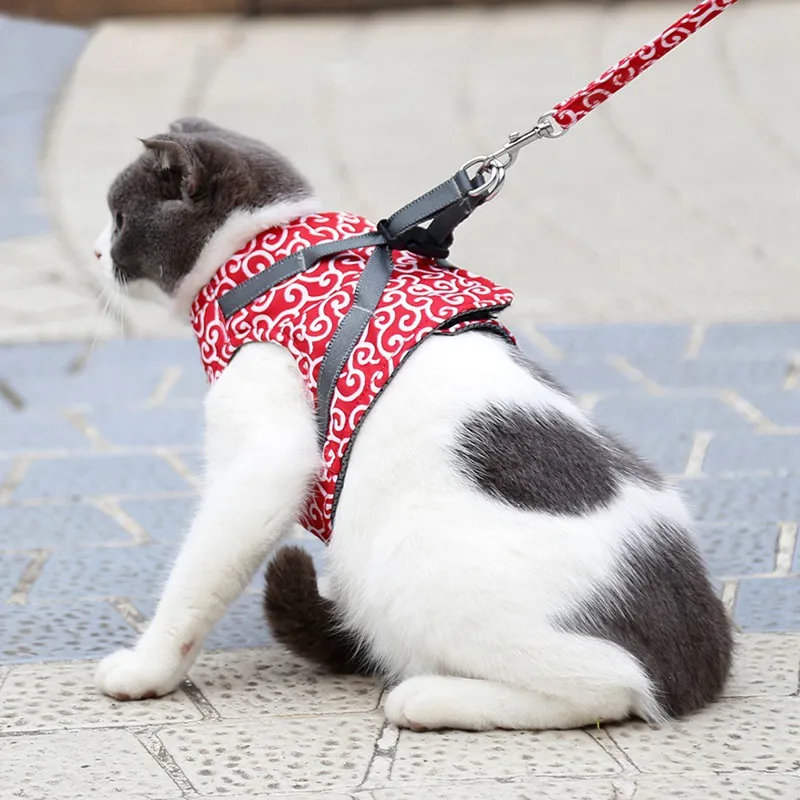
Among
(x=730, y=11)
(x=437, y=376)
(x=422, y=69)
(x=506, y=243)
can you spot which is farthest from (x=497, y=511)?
(x=730, y=11)

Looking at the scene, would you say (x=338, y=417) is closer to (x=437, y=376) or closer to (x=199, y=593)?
(x=437, y=376)

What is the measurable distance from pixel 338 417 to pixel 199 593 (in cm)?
41

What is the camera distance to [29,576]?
3354mm

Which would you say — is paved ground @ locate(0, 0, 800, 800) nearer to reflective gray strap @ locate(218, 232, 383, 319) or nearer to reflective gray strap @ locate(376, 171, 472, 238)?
reflective gray strap @ locate(218, 232, 383, 319)

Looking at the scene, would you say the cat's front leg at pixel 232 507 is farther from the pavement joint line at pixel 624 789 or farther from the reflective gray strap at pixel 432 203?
the pavement joint line at pixel 624 789

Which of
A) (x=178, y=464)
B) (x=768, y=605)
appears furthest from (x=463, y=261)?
(x=768, y=605)

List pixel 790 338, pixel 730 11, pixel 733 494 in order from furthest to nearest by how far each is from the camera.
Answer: pixel 730 11, pixel 790 338, pixel 733 494

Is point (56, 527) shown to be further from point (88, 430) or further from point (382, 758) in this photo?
point (382, 758)

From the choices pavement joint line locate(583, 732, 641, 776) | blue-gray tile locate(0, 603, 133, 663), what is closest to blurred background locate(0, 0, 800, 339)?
blue-gray tile locate(0, 603, 133, 663)

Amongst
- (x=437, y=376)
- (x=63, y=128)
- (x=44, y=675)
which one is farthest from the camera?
(x=63, y=128)

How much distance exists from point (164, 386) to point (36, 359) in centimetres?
62

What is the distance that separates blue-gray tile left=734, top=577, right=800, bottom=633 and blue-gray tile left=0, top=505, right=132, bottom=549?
1549 mm

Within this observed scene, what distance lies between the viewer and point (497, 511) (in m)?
2.35

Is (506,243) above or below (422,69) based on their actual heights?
below
